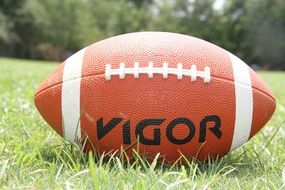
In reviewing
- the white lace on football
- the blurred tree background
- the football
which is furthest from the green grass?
the blurred tree background

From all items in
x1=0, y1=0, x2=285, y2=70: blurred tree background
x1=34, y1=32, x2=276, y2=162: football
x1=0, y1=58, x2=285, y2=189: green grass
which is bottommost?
x1=0, y1=0, x2=285, y2=70: blurred tree background

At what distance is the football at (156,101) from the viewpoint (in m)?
2.23

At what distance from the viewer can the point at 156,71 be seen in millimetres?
2242

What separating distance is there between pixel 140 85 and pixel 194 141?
13.2 inches

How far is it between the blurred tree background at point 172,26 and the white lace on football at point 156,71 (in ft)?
118

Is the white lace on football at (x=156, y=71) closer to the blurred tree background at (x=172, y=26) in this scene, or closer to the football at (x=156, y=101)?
the football at (x=156, y=101)

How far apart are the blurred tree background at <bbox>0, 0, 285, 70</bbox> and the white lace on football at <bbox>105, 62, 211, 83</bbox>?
35.9 m

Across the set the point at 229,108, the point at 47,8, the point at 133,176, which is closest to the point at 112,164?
the point at 133,176

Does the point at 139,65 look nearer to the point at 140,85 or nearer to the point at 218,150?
the point at 140,85

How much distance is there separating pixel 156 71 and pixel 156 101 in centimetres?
13

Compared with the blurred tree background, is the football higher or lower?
higher

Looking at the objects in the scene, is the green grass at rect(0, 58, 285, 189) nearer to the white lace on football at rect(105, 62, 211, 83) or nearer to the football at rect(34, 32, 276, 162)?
the football at rect(34, 32, 276, 162)

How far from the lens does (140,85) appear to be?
224 centimetres

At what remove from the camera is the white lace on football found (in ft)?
7.35
